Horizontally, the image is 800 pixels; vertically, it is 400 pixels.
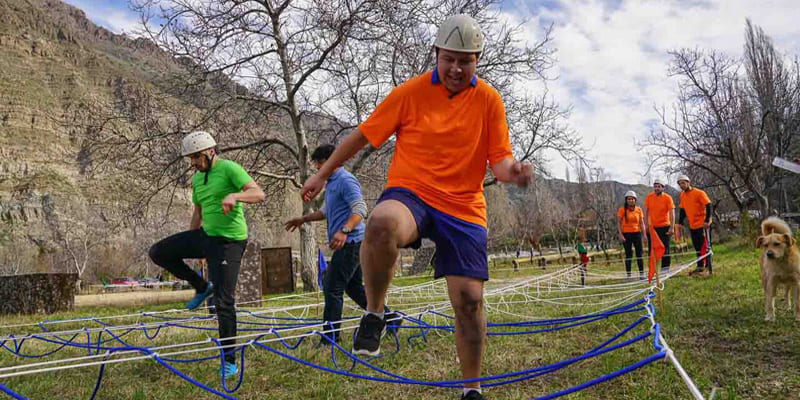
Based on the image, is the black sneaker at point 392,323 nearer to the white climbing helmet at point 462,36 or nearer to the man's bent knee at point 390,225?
the man's bent knee at point 390,225

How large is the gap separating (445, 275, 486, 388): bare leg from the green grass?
2.43 ft

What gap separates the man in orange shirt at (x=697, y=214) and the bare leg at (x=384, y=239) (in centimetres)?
791

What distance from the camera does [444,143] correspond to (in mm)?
2158

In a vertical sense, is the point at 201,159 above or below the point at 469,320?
above

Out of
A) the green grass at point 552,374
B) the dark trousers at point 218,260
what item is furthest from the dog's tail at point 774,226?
the dark trousers at point 218,260

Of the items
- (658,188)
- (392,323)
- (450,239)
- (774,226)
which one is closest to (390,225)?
(450,239)

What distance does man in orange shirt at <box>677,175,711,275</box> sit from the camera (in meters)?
8.41

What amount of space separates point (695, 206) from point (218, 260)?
786 cm

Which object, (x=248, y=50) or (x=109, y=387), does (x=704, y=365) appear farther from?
(x=248, y=50)

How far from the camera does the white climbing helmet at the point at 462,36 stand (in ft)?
6.92

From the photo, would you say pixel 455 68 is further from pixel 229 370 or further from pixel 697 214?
pixel 697 214

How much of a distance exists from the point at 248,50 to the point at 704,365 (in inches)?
444

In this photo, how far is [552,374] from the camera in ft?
10.2

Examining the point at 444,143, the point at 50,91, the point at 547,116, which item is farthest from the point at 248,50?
the point at 50,91
